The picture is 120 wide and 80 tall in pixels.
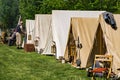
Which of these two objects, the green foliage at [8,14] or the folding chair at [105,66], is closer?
the folding chair at [105,66]

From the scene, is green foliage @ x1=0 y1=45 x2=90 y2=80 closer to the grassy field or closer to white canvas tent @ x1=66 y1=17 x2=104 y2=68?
the grassy field

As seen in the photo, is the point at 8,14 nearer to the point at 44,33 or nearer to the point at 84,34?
the point at 44,33

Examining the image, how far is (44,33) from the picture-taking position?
21594 millimetres

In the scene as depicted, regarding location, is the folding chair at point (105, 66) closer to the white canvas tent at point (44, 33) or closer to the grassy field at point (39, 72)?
the grassy field at point (39, 72)

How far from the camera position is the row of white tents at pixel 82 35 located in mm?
12680

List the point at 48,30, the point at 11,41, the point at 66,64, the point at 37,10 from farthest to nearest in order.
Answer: the point at 37,10, the point at 11,41, the point at 48,30, the point at 66,64

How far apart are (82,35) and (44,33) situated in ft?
21.7

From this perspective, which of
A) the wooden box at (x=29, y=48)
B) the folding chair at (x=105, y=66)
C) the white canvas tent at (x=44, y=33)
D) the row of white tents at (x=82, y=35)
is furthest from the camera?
the wooden box at (x=29, y=48)

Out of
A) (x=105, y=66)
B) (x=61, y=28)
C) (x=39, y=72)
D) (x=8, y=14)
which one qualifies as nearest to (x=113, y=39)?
(x=105, y=66)

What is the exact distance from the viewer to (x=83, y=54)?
14562mm

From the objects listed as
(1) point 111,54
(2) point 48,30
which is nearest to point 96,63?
(1) point 111,54

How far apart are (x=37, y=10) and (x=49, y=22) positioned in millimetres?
32694

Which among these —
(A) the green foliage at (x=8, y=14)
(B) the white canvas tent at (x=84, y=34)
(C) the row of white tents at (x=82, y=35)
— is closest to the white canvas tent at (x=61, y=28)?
(C) the row of white tents at (x=82, y=35)

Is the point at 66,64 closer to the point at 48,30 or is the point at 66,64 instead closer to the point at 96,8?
the point at 48,30
